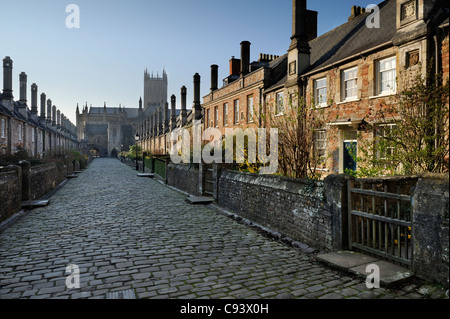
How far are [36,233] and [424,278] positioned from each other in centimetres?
810

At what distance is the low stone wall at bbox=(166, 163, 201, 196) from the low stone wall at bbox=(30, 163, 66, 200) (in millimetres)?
6722

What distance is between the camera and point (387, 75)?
13.1 meters

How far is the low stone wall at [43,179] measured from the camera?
13.0 meters

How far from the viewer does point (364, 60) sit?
45.4 ft

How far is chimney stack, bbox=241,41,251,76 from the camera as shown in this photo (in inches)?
958

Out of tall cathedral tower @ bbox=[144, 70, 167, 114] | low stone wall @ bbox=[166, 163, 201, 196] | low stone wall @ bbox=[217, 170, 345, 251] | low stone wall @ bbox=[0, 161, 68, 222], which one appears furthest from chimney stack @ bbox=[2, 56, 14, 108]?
tall cathedral tower @ bbox=[144, 70, 167, 114]

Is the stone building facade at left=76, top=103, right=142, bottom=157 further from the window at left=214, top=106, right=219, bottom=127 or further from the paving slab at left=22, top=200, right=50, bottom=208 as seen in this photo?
the paving slab at left=22, top=200, right=50, bottom=208

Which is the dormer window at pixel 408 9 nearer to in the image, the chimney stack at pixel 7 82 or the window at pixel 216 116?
the window at pixel 216 116

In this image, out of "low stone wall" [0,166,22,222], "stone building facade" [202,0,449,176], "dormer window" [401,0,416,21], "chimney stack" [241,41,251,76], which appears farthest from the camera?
"chimney stack" [241,41,251,76]

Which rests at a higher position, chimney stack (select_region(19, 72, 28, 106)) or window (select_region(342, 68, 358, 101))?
chimney stack (select_region(19, 72, 28, 106))

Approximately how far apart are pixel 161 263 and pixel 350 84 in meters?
13.4

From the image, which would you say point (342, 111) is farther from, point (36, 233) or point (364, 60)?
point (36, 233)
